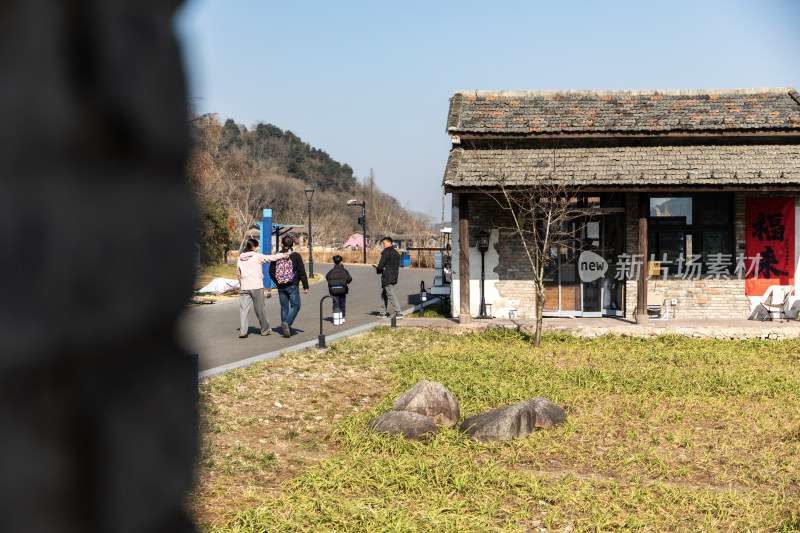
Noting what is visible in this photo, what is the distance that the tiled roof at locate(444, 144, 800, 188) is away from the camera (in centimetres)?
1377

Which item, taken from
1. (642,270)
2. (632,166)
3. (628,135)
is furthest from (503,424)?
(628,135)

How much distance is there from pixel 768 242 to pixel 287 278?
11.1m

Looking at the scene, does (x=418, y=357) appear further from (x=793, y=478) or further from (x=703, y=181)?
(x=703, y=181)

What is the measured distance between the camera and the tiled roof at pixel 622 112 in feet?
49.5

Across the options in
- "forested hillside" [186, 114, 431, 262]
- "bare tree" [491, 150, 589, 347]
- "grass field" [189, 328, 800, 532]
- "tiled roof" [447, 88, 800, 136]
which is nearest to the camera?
"grass field" [189, 328, 800, 532]

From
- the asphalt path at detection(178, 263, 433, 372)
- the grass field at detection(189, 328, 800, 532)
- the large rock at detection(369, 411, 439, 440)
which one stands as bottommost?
the grass field at detection(189, 328, 800, 532)

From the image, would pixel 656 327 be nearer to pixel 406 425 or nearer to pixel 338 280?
pixel 338 280

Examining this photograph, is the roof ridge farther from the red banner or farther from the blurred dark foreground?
the blurred dark foreground

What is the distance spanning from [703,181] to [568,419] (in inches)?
342

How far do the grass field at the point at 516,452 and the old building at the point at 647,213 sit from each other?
14.6ft

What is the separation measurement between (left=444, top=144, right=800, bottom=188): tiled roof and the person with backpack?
3.81m

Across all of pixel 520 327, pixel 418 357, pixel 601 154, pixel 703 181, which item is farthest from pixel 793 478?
pixel 601 154

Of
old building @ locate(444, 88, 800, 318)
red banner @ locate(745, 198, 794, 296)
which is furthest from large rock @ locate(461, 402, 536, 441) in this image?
red banner @ locate(745, 198, 794, 296)

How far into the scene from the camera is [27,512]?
0.35 m
